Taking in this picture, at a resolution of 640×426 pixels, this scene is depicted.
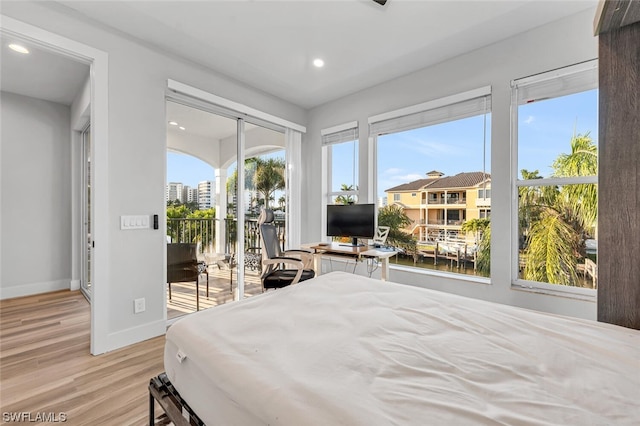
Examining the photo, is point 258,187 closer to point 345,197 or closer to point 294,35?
point 345,197

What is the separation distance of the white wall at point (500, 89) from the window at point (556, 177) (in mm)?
96

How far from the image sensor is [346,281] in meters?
1.79

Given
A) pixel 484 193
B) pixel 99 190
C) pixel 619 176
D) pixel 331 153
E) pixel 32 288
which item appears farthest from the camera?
pixel 331 153

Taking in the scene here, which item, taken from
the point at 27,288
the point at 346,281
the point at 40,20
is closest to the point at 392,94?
the point at 346,281

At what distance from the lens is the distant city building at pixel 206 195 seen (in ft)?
10.3

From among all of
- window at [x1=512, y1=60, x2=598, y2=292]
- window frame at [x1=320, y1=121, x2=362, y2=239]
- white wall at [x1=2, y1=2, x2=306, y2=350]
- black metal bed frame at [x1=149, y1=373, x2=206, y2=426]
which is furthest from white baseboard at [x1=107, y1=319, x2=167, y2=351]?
window at [x1=512, y1=60, x2=598, y2=292]

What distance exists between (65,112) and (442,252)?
556 cm

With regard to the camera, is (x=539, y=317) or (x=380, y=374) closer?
(x=380, y=374)

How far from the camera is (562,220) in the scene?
2.42 metres

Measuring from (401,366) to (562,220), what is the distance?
2485mm

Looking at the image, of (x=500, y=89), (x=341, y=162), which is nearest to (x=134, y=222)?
(x=341, y=162)

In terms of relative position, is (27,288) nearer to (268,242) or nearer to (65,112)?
(65,112)

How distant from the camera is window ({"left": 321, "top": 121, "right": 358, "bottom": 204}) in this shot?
12.6 ft

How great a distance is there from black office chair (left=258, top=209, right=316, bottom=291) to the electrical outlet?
3.64 ft
